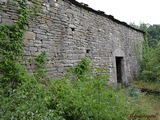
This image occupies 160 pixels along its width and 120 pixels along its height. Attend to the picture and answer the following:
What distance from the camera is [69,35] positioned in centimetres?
464

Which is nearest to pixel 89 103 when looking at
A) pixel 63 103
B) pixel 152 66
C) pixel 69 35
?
pixel 63 103

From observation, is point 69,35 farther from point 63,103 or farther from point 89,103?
point 89,103

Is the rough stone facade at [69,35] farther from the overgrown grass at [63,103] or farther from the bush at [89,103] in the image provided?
the bush at [89,103]

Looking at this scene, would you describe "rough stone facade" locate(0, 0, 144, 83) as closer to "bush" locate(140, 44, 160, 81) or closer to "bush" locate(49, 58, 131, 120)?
"bush" locate(49, 58, 131, 120)

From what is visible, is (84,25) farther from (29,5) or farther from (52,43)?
(29,5)

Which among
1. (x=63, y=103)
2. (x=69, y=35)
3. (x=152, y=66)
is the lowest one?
(x=63, y=103)

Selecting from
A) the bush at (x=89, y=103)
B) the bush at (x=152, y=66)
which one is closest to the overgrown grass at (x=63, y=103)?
the bush at (x=89, y=103)

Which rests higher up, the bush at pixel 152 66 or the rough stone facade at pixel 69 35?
the rough stone facade at pixel 69 35

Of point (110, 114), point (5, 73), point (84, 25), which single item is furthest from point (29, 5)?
point (110, 114)

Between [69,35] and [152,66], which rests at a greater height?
[69,35]

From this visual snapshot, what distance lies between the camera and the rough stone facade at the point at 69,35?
3616 mm

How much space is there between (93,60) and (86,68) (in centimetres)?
79

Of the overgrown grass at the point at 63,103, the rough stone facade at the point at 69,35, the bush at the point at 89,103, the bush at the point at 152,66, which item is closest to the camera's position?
the overgrown grass at the point at 63,103

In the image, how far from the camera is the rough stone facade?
3616 millimetres
